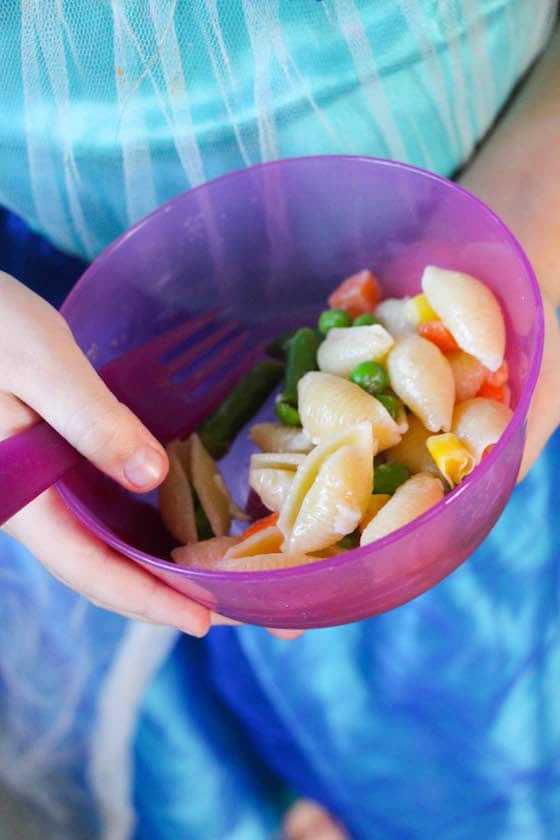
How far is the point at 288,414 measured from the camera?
585mm

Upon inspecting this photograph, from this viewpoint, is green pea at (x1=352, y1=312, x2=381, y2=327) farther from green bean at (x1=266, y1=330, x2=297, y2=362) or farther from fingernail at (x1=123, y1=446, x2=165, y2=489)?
fingernail at (x1=123, y1=446, x2=165, y2=489)

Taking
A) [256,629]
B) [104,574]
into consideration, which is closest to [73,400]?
[104,574]

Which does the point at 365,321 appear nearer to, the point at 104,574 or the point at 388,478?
the point at 388,478

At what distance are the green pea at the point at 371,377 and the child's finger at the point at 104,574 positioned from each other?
177 mm

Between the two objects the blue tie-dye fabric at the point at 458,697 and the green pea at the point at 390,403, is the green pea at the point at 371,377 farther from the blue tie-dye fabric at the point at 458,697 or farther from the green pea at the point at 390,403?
the blue tie-dye fabric at the point at 458,697

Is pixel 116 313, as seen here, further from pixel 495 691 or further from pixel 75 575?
pixel 495 691

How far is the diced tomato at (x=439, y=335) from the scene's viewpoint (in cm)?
57

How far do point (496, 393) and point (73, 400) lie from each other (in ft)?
0.90

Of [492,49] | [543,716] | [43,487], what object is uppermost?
[492,49]

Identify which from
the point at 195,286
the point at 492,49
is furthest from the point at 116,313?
the point at 492,49

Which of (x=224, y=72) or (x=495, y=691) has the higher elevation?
(x=224, y=72)

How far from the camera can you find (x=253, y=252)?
2.15ft

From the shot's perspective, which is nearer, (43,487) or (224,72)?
(43,487)

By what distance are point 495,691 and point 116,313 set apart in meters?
0.42
